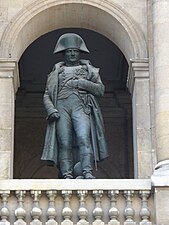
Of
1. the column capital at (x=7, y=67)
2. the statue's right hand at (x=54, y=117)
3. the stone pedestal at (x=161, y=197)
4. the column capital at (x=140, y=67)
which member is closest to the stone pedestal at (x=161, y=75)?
the stone pedestal at (x=161, y=197)

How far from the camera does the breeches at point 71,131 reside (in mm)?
15828

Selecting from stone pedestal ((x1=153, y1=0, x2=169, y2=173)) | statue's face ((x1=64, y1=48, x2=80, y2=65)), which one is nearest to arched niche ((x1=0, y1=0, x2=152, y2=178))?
stone pedestal ((x1=153, y1=0, x2=169, y2=173))

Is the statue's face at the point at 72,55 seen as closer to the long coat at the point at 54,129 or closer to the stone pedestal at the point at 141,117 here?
the long coat at the point at 54,129

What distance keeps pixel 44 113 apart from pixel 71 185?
7.25 m

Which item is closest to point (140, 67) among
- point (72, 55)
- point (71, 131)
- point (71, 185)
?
point (72, 55)

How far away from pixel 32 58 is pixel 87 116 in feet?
19.7

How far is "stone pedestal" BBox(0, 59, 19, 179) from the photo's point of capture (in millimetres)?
15805

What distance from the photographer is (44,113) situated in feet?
72.4

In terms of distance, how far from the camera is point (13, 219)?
14.8 metres

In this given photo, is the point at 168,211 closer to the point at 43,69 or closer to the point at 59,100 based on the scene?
the point at 59,100

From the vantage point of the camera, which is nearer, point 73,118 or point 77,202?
point 77,202

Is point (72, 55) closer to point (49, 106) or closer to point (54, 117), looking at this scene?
point (49, 106)

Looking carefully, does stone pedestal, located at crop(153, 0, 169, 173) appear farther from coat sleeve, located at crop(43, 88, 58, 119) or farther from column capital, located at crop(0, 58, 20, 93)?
column capital, located at crop(0, 58, 20, 93)

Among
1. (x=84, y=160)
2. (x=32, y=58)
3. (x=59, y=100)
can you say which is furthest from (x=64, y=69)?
(x=32, y=58)
